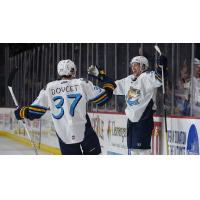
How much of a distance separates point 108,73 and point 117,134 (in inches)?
20.4

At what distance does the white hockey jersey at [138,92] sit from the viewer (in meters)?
4.91

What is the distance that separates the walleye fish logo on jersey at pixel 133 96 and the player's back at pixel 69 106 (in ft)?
1.39

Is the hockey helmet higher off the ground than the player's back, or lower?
higher

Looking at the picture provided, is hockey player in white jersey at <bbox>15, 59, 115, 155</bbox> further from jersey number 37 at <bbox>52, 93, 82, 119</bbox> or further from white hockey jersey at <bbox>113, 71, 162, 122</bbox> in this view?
white hockey jersey at <bbox>113, 71, 162, 122</bbox>

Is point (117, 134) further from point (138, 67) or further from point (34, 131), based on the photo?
point (34, 131)

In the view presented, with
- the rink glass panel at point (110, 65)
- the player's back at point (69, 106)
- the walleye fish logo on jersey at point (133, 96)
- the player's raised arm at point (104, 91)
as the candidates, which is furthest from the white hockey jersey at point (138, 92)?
the player's back at point (69, 106)

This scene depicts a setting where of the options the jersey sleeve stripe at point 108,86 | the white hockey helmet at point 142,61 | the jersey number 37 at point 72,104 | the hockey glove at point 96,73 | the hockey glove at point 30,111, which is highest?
the white hockey helmet at point 142,61

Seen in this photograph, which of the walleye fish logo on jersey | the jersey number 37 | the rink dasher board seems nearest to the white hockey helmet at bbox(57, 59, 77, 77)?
the jersey number 37

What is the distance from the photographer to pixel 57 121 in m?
4.86

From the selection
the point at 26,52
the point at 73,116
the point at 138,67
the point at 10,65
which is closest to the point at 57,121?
the point at 73,116

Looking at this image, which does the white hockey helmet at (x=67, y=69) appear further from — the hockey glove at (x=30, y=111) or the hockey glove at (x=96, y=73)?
the hockey glove at (x=30, y=111)

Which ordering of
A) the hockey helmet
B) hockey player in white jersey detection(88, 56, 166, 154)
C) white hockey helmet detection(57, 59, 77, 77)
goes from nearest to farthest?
the hockey helmet, white hockey helmet detection(57, 59, 77, 77), hockey player in white jersey detection(88, 56, 166, 154)

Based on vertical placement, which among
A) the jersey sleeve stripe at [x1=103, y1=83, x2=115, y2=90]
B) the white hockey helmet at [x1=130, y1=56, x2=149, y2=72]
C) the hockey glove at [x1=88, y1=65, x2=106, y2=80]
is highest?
the white hockey helmet at [x1=130, y1=56, x2=149, y2=72]

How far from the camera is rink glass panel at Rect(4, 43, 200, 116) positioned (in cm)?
485
